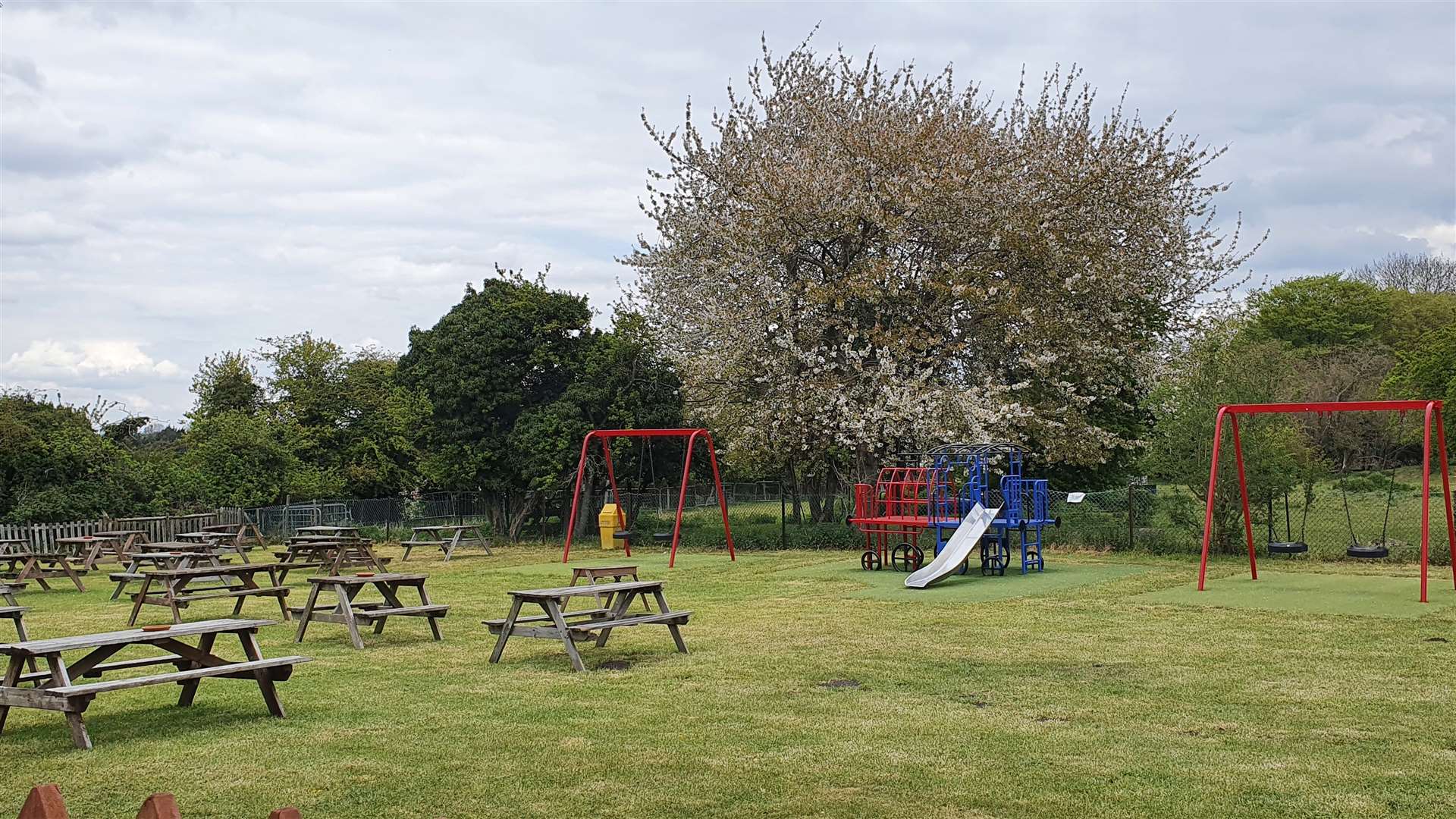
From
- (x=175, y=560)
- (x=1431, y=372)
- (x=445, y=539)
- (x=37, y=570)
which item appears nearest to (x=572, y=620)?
(x=175, y=560)

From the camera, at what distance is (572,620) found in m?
11.9

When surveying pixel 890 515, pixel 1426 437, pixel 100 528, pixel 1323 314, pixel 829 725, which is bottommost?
pixel 829 725

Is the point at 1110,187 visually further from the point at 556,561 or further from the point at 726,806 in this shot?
the point at 726,806

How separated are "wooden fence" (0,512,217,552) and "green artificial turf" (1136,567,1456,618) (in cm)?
2044

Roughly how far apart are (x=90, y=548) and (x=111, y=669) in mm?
16539

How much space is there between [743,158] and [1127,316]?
917cm

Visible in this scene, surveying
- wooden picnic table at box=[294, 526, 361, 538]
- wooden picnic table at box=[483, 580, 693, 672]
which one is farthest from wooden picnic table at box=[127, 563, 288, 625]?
wooden picnic table at box=[294, 526, 361, 538]

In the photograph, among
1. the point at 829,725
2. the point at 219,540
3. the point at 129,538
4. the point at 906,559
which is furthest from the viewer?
the point at 129,538

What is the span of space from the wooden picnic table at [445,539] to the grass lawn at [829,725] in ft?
39.4

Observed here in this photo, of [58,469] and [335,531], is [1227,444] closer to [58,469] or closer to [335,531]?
[335,531]

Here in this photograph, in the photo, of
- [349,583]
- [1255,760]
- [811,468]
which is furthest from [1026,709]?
[811,468]

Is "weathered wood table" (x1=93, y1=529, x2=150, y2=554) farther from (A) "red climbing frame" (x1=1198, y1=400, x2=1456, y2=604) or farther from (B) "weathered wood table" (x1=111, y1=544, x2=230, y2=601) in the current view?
(A) "red climbing frame" (x1=1198, y1=400, x2=1456, y2=604)

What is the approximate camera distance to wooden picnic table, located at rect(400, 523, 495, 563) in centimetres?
2580

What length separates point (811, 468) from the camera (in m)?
28.5
